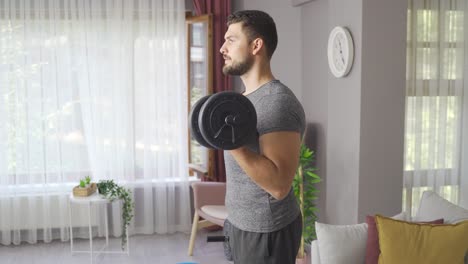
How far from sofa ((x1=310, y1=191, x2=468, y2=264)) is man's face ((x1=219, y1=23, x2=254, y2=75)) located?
4.41 feet

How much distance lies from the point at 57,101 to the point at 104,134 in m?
0.49

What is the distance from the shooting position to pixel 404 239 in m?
2.54

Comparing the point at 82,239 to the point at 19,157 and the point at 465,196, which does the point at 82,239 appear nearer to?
the point at 19,157

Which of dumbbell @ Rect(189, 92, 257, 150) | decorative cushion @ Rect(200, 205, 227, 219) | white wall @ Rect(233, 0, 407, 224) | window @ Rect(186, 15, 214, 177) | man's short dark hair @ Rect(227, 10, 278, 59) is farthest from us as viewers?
window @ Rect(186, 15, 214, 177)

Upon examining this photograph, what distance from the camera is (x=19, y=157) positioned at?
15.4 ft

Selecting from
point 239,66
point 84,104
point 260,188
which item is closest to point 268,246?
point 260,188

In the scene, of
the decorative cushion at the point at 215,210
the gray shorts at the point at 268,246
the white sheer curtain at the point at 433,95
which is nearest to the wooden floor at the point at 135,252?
the decorative cushion at the point at 215,210

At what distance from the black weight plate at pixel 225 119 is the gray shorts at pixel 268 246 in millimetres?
325

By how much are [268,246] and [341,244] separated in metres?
1.17

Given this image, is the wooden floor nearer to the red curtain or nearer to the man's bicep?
the red curtain

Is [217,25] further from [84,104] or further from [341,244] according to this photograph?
[341,244]

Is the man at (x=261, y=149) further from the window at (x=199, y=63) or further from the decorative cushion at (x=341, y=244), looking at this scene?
the window at (x=199, y=63)

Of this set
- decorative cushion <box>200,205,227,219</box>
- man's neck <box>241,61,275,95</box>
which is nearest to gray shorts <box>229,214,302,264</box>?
man's neck <box>241,61,275,95</box>

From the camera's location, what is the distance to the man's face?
1.58 metres
